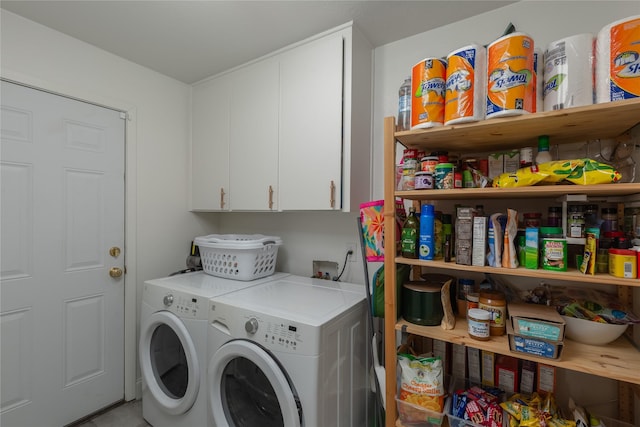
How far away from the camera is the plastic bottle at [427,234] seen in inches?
48.2

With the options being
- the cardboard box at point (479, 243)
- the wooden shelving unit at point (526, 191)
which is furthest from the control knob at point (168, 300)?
the cardboard box at point (479, 243)

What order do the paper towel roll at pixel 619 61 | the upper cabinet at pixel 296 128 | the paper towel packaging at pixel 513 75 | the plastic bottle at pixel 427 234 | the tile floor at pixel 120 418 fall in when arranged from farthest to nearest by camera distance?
the tile floor at pixel 120 418 → the upper cabinet at pixel 296 128 → the plastic bottle at pixel 427 234 → the paper towel packaging at pixel 513 75 → the paper towel roll at pixel 619 61

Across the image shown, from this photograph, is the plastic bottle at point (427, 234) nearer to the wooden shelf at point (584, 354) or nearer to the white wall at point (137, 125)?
the wooden shelf at point (584, 354)

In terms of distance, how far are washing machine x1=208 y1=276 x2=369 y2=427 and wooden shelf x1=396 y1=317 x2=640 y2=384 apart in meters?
0.33

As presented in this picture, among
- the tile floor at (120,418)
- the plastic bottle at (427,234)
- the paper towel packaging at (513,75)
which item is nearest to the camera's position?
the paper towel packaging at (513,75)

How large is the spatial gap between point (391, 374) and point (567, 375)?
82 centimetres

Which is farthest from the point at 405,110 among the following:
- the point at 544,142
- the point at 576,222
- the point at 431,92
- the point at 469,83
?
the point at 576,222

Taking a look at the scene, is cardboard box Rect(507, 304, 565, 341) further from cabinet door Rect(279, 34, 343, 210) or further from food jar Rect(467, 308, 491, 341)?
cabinet door Rect(279, 34, 343, 210)

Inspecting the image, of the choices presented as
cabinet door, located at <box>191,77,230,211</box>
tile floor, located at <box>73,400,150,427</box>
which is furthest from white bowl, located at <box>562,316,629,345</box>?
tile floor, located at <box>73,400,150,427</box>

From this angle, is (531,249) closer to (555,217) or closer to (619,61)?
(555,217)

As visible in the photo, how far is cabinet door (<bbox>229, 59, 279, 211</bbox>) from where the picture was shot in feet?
6.35

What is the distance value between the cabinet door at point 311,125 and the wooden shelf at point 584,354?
0.83 meters

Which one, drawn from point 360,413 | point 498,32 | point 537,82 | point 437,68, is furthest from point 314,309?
point 498,32

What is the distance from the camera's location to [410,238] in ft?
4.15
